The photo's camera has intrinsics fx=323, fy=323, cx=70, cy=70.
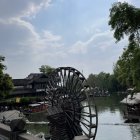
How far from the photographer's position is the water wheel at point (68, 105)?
862 inches

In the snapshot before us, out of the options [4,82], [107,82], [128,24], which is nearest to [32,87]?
[4,82]

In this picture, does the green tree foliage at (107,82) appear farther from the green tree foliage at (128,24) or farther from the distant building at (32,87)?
the green tree foliage at (128,24)

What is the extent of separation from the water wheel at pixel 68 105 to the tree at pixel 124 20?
15.0 feet

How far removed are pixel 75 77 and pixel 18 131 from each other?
15250mm

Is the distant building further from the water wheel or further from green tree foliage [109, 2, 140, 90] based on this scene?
green tree foliage [109, 2, 140, 90]

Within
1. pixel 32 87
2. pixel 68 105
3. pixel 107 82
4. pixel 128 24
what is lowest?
pixel 68 105

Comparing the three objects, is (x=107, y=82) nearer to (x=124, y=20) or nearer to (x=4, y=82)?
(x=4, y=82)

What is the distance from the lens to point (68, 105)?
23.2m

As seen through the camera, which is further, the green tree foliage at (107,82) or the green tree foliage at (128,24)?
the green tree foliage at (107,82)

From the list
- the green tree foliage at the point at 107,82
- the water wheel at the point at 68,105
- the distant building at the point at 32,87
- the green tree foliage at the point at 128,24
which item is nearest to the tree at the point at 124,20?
the green tree foliage at the point at 128,24

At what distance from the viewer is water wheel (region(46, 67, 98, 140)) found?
862 inches

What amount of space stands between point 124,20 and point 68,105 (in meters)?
7.69

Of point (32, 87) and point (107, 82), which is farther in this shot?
point (107, 82)

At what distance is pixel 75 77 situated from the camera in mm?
24734
